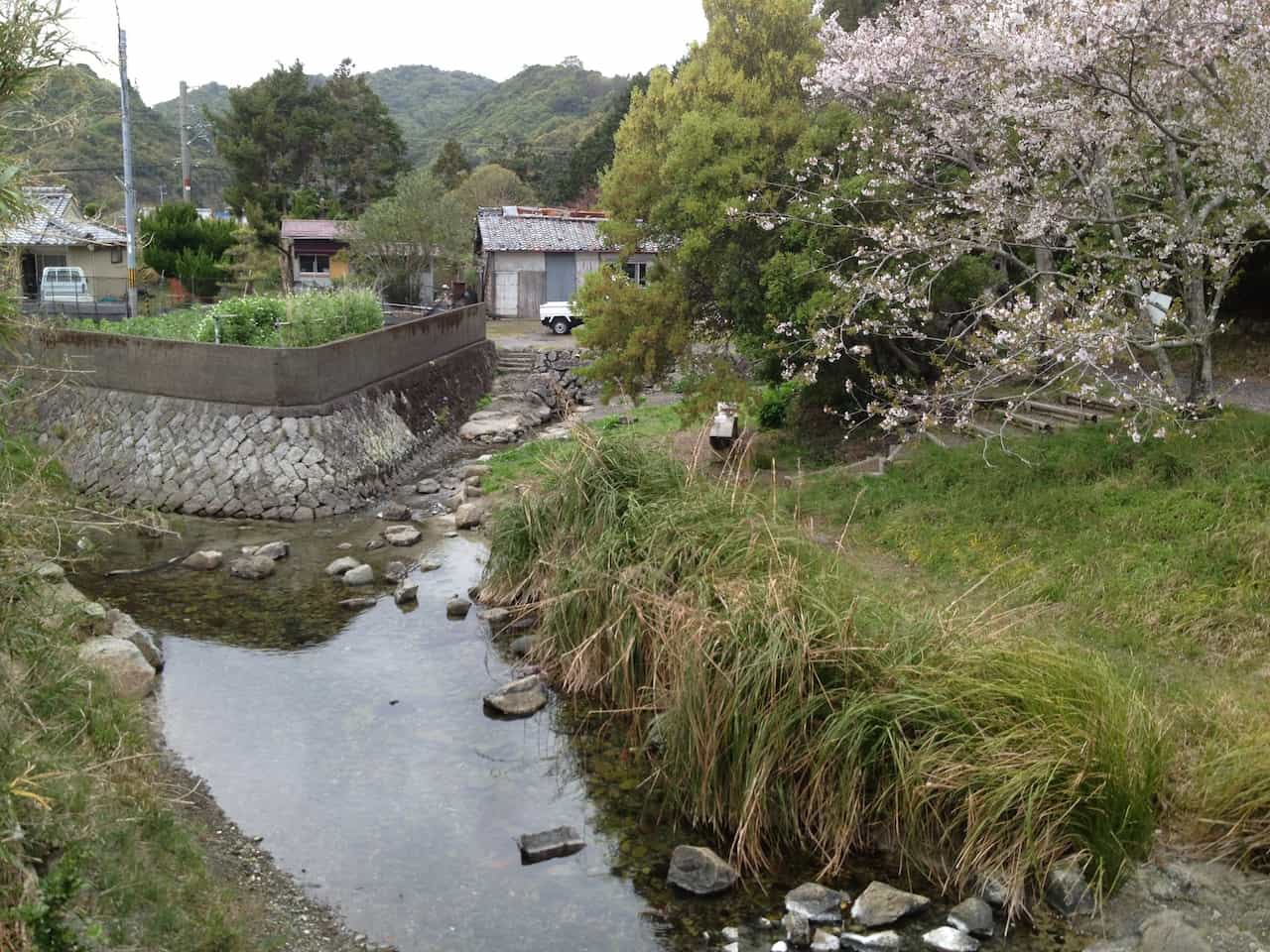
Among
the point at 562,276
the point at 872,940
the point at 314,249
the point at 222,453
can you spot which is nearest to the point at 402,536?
the point at 222,453

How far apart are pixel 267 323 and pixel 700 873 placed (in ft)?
53.5

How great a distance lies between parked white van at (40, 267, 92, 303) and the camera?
28688mm

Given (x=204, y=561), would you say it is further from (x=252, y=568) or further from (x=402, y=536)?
(x=402, y=536)

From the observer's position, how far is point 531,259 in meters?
42.0

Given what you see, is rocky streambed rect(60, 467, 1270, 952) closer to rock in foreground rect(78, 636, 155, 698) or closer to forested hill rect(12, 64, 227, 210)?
rock in foreground rect(78, 636, 155, 698)

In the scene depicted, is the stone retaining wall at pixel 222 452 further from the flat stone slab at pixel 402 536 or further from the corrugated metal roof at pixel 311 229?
the corrugated metal roof at pixel 311 229

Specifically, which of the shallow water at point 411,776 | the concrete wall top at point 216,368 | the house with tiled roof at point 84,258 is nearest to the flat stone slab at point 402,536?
the shallow water at point 411,776

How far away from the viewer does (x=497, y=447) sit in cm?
2430

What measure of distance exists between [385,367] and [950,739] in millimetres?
17100

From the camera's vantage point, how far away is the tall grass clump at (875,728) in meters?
7.46

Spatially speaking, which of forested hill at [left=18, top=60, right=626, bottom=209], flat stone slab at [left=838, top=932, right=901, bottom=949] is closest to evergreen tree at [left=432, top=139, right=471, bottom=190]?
forested hill at [left=18, top=60, right=626, bottom=209]

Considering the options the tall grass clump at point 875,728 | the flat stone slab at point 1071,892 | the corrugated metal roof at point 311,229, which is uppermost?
the corrugated metal roof at point 311,229

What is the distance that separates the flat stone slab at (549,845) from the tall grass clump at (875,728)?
865 millimetres

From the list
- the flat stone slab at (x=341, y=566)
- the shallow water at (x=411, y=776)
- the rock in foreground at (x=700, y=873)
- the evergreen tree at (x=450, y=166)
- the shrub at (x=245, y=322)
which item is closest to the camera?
the shallow water at (x=411, y=776)
